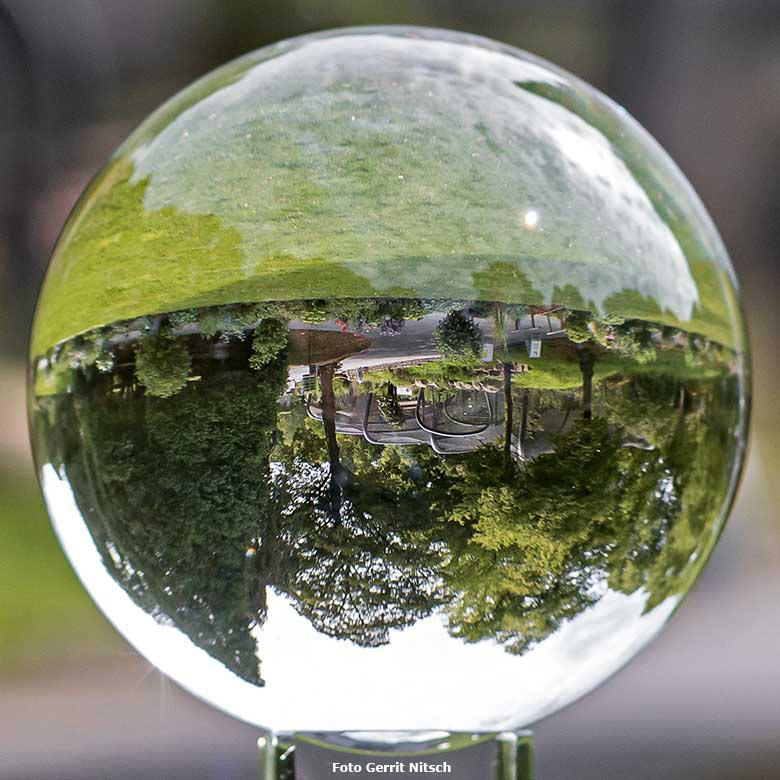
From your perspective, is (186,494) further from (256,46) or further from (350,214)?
(256,46)

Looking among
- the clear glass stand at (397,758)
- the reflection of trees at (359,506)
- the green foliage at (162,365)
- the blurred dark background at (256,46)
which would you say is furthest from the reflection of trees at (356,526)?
the blurred dark background at (256,46)

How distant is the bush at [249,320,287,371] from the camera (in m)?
0.92

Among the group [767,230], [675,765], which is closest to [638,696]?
[675,765]

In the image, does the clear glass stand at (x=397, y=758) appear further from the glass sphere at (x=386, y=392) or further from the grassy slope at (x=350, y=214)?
the grassy slope at (x=350, y=214)

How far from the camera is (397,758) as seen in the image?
113cm

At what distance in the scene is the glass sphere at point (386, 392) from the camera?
0.92m

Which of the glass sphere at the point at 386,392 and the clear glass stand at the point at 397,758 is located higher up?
the glass sphere at the point at 386,392

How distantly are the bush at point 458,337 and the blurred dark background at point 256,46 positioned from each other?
1.99 meters

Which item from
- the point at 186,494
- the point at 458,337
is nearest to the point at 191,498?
the point at 186,494

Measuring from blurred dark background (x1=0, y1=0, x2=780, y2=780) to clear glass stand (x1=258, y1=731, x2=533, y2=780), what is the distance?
1.61 meters

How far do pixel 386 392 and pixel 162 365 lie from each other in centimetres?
20

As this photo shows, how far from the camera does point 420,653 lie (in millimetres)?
957

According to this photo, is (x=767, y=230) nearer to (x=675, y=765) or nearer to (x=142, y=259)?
(x=675, y=765)

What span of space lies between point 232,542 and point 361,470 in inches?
5.4
